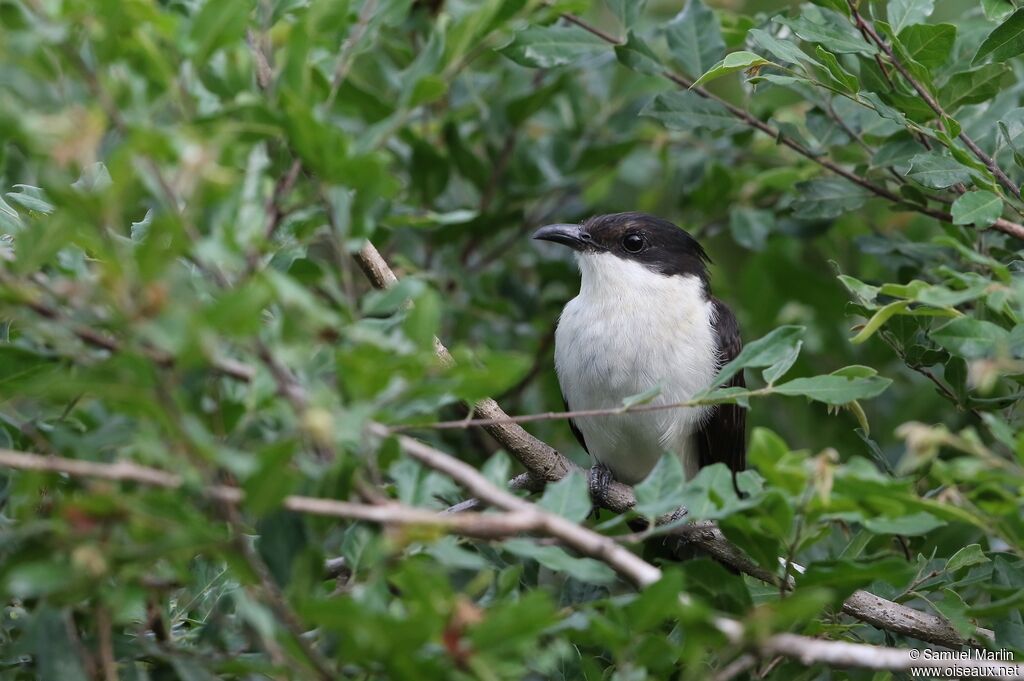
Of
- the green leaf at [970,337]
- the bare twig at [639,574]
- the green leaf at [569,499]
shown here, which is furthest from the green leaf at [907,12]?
the bare twig at [639,574]

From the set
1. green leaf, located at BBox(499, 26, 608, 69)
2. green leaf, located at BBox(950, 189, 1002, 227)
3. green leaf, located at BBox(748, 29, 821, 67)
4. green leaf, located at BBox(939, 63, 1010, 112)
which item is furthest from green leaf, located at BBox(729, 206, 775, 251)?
green leaf, located at BBox(950, 189, 1002, 227)

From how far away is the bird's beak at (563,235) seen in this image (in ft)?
17.0

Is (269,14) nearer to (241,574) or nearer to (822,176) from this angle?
(241,574)

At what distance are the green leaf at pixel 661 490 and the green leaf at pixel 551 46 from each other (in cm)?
218

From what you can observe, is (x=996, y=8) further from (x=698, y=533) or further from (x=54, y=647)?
(x=54, y=647)

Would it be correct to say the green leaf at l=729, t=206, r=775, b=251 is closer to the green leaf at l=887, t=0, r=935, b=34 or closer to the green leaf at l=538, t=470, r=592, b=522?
the green leaf at l=887, t=0, r=935, b=34

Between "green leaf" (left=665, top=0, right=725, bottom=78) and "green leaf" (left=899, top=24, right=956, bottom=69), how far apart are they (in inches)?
34.7

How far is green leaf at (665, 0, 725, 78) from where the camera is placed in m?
4.41

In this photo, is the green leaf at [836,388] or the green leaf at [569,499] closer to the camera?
the green leaf at [569,499]

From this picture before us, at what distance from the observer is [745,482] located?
2543mm

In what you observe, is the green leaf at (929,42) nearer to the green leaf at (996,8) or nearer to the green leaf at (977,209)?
the green leaf at (996,8)

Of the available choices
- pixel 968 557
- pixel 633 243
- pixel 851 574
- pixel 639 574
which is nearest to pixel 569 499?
pixel 639 574

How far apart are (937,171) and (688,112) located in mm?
1098

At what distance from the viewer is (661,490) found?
2.54 m
